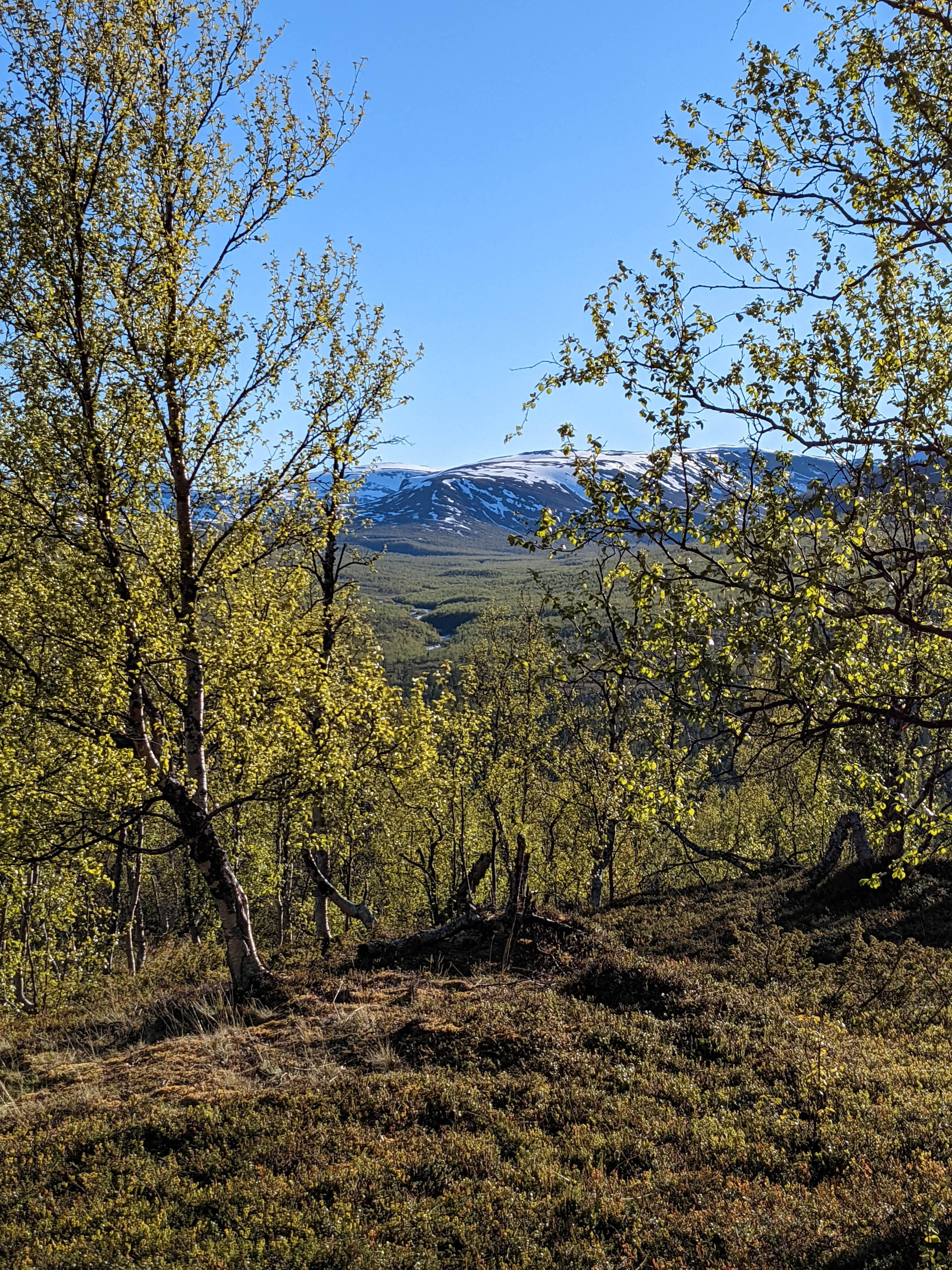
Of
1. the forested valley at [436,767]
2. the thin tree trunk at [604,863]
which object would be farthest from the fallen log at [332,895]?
the thin tree trunk at [604,863]

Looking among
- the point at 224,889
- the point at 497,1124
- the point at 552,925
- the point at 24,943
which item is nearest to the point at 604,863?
the point at 552,925

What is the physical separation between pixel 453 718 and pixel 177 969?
1131 centimetres

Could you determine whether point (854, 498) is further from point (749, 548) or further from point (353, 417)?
point (353, 417)

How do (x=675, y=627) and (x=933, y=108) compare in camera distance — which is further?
(x=675, y=627)

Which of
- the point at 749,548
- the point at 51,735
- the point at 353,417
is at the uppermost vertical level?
the point at 353,417

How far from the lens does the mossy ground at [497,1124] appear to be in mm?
7066

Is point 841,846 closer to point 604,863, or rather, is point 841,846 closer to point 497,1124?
point 604,863

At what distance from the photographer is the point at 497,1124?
30.6ft

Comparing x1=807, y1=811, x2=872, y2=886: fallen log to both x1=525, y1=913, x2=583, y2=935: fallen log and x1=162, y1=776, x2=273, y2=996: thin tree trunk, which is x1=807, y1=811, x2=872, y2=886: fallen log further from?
x1=162, y1=776, x2=273, y2=996: thin tree trunk

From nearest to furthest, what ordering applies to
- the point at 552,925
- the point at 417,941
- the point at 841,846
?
the point at 552,925 → the point at 417,941 → the point at 841,846

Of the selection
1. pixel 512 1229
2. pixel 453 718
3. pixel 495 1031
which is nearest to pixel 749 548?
pixel 512 1229

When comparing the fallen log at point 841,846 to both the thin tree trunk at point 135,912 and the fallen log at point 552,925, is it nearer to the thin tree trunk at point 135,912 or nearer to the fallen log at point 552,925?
the fallen log at point 552,925

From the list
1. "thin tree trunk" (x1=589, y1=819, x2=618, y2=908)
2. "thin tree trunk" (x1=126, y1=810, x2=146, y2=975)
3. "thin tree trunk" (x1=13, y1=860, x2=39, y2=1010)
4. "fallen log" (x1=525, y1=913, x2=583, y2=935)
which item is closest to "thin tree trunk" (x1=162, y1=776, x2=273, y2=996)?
"fallen log" (x1=525, y1=913, x2=583, y2=935)

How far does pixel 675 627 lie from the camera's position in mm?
6820
